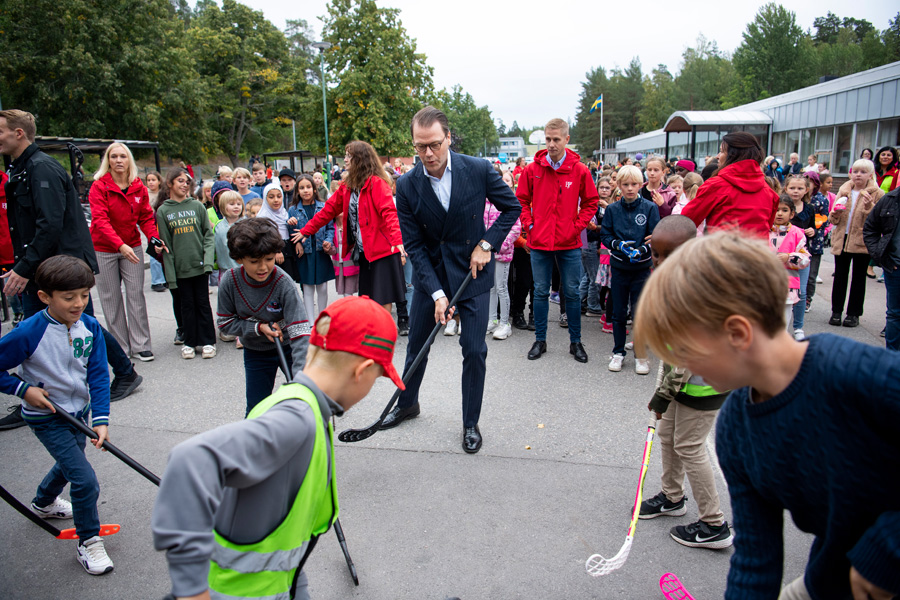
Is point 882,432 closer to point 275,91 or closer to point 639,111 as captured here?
point 275,91

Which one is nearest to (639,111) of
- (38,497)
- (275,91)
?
(275,91)

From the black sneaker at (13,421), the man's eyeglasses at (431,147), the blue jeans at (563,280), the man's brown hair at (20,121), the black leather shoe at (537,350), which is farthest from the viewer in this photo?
the black leather shoe at (537,350)

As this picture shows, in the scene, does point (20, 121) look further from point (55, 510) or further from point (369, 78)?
point (369, 78)

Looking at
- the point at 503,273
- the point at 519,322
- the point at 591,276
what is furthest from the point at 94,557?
the point at 591,276

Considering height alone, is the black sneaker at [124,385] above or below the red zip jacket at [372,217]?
below

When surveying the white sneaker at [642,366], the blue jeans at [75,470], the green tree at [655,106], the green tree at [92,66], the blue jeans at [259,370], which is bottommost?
the white sneaker at [642,366]

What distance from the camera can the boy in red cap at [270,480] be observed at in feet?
4.08

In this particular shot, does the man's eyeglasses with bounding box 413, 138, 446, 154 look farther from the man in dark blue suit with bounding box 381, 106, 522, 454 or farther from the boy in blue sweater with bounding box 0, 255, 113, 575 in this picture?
the boy in blue sweater with bounding box 0, 255, 113, 575

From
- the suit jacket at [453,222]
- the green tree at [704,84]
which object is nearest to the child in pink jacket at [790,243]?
the suit jacket at [453,222]

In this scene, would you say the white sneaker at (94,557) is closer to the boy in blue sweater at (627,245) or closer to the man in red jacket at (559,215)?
the man in red jacket at (559,215)

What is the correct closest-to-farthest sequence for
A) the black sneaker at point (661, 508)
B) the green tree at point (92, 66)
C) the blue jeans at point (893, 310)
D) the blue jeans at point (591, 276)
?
Result: the black sneaker at point (661, 508) < the blue jeans at point (893, 310) < the blue jeans at point (591, 276) < the green tree at point (92, 66)

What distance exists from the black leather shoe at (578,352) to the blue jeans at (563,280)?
0.05 m

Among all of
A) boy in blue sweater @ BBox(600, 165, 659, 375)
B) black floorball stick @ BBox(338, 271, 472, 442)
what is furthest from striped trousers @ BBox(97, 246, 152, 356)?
boy in blue sweater @ BBox(600, 165, 659, 375)

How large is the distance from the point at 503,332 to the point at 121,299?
4080mm
